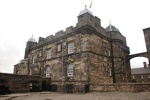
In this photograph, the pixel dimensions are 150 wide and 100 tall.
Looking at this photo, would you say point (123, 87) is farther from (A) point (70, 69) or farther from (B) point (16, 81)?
(B) point (16, 81)

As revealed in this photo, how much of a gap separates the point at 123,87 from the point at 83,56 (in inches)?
240

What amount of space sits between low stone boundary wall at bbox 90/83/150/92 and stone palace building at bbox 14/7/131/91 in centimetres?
112

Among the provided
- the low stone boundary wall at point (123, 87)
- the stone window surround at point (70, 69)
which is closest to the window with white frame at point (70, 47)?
the stone window surround at point (70, 69)

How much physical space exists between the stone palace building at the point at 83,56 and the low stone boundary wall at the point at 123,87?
1.12 m

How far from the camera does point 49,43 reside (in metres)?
23.7

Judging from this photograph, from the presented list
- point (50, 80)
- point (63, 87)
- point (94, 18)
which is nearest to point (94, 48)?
point (94, 18)

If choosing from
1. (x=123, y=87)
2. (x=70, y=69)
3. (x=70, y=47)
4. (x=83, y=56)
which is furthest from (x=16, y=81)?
(x=123, y=87)

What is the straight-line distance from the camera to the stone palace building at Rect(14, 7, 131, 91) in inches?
692

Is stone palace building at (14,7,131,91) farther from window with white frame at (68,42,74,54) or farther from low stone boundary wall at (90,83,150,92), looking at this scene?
low stone boundary wall at (90,83,150,92)

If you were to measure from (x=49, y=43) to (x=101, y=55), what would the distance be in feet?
31.6

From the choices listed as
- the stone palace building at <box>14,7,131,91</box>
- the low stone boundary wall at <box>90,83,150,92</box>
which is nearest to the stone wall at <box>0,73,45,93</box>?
the stone palace building at <box>14,7,131,91</box>

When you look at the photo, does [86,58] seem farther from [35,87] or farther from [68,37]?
[35,87]

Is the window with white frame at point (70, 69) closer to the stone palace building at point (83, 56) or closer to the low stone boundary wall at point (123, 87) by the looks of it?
the stone palace building at point (83, 56)

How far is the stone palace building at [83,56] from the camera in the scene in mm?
17578
